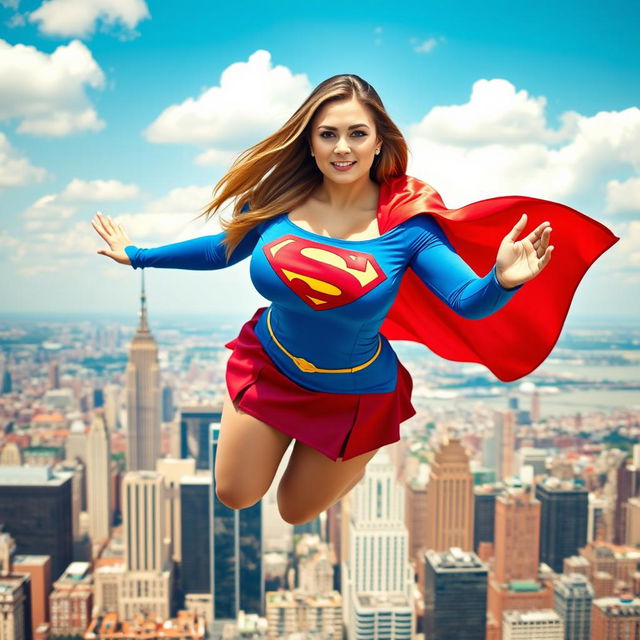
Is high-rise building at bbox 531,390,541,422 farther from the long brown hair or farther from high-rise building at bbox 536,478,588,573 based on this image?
the long brown hair

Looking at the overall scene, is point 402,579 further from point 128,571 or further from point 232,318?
point 232,318

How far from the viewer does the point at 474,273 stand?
1.32 meters

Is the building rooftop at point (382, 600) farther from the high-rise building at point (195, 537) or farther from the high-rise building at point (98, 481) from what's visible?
the high-rise building at point (98, 481)

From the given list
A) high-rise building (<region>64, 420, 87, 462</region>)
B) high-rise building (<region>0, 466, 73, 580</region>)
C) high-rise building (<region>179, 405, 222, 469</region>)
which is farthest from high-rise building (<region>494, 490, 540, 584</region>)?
high-rise building (<region>64, 420, 87, 462</region>)

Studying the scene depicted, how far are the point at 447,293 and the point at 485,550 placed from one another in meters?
17.6

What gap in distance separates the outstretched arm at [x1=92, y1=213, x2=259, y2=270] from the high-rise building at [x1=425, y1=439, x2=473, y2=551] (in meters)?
17.0

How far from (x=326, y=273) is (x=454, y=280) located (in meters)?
0.22

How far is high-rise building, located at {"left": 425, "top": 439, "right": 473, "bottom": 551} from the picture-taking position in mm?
18016

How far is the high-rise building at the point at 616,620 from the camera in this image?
49.6ft

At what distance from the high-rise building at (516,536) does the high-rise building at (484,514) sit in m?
0.16

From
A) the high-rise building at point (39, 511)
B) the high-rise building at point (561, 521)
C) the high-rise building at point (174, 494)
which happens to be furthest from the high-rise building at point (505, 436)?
the high-rise building at point (39, 511)

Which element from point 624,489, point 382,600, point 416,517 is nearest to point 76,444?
point 416,517

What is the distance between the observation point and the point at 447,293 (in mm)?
1332

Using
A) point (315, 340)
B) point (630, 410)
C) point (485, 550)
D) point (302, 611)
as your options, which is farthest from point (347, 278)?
point (630, 410)
